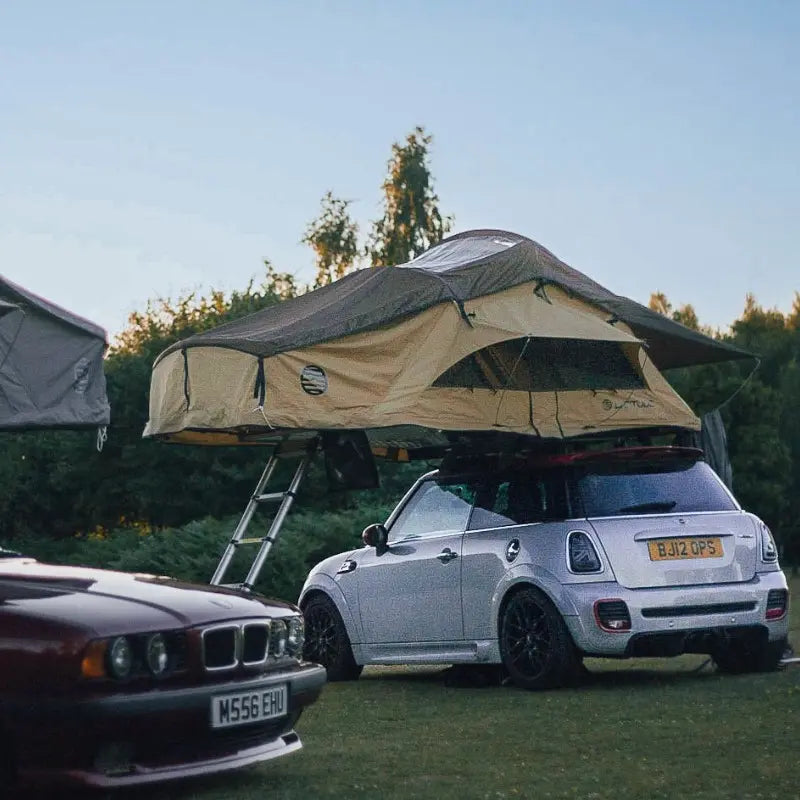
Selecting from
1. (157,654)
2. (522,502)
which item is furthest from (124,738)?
(522,502)

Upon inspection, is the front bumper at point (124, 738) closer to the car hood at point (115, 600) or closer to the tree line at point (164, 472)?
the car hood at point (115, 600)

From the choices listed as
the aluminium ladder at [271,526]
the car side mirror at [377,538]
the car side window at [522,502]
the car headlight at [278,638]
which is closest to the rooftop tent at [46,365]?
the aluminium ladder at [271,526]

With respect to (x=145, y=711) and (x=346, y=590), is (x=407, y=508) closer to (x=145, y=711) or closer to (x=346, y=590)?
(x=346, y=590)

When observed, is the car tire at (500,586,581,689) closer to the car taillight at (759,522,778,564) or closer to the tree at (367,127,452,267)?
the car taillight at (759,522,778,564)

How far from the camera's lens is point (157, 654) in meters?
5.80

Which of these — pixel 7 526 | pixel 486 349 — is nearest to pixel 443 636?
pixel 486 349

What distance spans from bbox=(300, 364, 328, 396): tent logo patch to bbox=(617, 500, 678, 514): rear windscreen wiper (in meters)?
2.41

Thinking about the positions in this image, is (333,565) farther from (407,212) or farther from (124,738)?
(407,212)

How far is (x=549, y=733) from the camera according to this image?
25.7 feet

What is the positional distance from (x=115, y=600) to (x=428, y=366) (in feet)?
17.5

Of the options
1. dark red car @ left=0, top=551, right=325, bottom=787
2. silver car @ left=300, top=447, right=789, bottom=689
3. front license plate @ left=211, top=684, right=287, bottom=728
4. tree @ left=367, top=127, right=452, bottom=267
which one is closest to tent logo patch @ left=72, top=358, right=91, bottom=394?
silver car @ left=300, top=447, right=789, bottom=689

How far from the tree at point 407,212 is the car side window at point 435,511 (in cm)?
4795

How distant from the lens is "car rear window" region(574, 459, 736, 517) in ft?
32.7

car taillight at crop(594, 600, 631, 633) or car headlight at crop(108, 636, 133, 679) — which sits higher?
car taillight at crop(594, 600, 631, 633)
